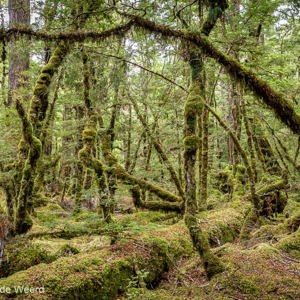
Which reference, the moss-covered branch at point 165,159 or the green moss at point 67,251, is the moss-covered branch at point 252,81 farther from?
the moss-covered branch at point 165,159

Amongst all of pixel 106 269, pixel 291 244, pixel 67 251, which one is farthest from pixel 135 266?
pixel 291 244

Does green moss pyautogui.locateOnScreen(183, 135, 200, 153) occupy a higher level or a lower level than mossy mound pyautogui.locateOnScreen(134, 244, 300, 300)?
higher

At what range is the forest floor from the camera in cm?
429

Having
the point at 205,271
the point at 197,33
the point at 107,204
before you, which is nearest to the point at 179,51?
the point at 197,33

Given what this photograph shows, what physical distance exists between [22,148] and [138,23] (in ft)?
10.7

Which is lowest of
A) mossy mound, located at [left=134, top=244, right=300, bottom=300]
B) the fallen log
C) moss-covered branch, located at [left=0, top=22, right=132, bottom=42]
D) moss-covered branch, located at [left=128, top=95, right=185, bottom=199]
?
mossy mound, located at [left=134, top=244, right=300, bottom=300]

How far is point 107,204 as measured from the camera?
6086 millimetres

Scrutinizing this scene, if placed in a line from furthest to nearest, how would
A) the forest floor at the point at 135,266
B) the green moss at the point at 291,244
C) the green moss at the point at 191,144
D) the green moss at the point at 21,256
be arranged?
the green moss at the point at 291,244
the green moss at the point at 21,256
the green moss at the point at 191,144
the forest floor at the point at 135,266

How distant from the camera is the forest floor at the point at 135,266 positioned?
4289 mm

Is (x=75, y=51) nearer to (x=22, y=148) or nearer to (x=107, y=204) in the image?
(x=22, y=148)

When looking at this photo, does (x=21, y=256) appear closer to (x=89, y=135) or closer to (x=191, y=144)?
(x=89, y=135)

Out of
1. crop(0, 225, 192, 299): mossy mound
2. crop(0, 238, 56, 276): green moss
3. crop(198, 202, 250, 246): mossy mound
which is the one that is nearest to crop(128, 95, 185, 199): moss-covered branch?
crop(198, 202, 250, 246): mossy mound

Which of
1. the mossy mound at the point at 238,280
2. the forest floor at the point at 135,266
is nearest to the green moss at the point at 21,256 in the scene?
the forest floor at the point at 135,266

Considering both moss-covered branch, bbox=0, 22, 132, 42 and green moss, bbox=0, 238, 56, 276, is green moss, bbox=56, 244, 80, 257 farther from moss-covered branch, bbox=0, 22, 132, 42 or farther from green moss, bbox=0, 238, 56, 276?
moss-covered branch, bbox=0, 22, 132, 42
